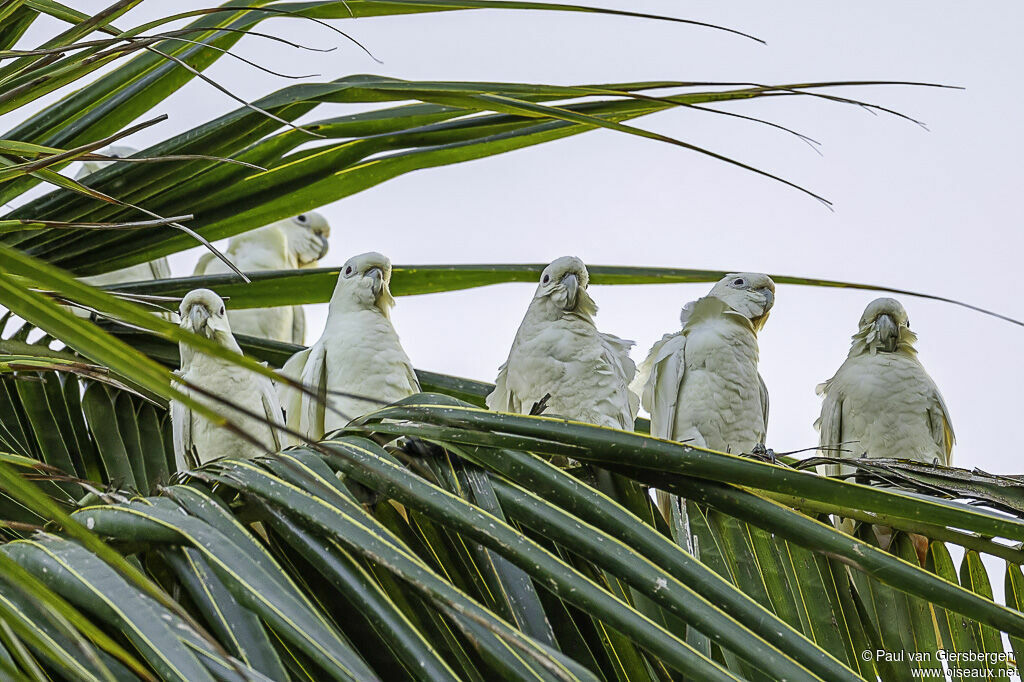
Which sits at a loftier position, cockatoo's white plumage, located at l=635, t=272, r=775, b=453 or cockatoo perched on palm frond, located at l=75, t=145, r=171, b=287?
cockatoo perched on palm frond, located at l=75, t=145, r=171, b=287

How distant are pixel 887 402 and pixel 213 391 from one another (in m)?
2.19

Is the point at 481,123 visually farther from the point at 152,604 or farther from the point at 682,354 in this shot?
the point at 682,354

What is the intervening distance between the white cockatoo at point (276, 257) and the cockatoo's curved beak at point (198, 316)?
2.21 meters

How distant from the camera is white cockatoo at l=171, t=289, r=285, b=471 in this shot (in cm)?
305

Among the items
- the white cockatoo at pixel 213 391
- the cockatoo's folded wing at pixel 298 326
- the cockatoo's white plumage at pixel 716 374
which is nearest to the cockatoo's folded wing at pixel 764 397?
the cockatoo's white plumage at pixel 716 374

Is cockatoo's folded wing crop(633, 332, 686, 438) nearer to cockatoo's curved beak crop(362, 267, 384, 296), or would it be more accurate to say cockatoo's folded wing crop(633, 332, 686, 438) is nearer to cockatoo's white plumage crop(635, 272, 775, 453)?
cockatoo's white plumage crop(635, 272, 775, 453)

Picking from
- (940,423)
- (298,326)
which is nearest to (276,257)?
(298,326)

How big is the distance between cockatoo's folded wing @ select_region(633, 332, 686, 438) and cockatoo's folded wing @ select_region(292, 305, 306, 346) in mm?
2990

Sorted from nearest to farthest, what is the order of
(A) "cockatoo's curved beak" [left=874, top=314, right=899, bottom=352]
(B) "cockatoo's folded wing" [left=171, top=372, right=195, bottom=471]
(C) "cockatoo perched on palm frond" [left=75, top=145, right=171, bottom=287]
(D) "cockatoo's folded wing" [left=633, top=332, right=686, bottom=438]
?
(B) "cockatoo's folded wing" [left=171, top=372, right=195, bottom=471] < (D) "cockatoo's folded wing" [left=633, top=332, right=686, bottom=438] < (A) "cockatoo's curved beak" [left=874, top=314, right=899, bottom=352] < (C) "cockatoo perched on palm frond" [left=75, top=145, right=171, bottom=287]

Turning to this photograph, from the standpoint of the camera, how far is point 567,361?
10.6 ft

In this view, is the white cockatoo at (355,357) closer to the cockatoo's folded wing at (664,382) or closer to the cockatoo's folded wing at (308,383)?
the cockatoo's folded wing at (308,383)

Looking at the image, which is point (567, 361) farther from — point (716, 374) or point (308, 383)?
point (308, 383)

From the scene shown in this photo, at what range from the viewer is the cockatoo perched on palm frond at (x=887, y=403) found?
3.62 metres

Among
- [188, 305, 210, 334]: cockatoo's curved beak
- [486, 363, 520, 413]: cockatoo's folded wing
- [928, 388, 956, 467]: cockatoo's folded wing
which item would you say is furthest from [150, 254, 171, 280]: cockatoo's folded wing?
[928, 388, 956, 467]: cockatoo's folded wing
